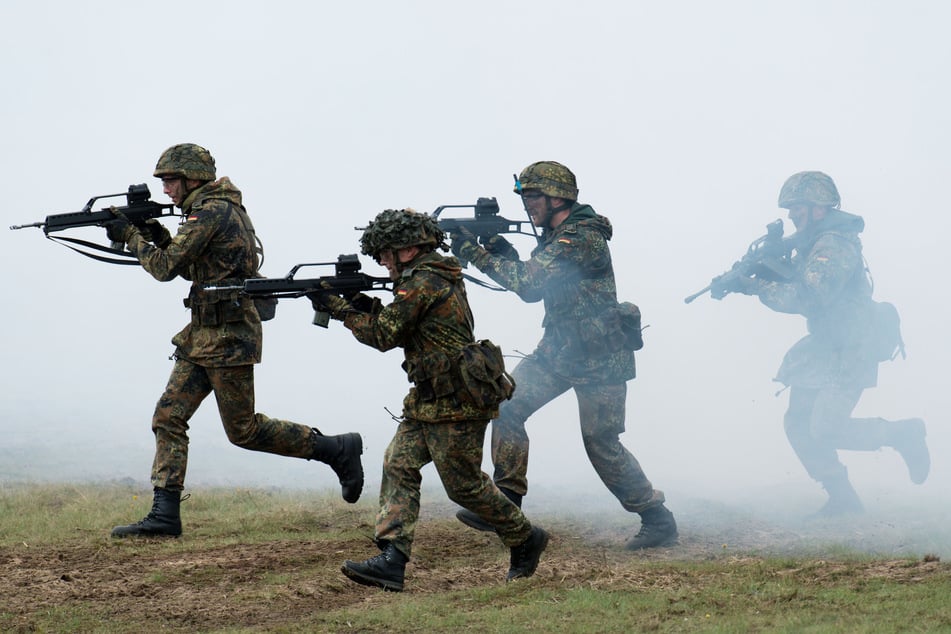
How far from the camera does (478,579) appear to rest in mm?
6559

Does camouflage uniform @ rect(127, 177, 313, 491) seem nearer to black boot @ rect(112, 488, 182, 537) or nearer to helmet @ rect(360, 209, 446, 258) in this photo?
black boot @ rect(112, 488, 182, 537)

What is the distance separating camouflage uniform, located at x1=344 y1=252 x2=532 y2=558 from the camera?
578 cm

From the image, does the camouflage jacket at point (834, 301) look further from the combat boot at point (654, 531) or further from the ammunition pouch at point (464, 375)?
the ammunition pouch at point (464, 375)

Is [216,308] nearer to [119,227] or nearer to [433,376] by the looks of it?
[119,227]

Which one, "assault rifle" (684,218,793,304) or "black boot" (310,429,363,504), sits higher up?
"assault rifle" (684,218,793,304)

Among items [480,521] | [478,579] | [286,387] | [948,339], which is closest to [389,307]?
[478,579]

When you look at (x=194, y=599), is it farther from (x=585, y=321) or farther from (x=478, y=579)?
(x=585, y=321)

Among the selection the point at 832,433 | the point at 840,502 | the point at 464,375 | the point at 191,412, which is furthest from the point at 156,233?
the point at 840,502

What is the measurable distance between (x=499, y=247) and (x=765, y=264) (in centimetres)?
297

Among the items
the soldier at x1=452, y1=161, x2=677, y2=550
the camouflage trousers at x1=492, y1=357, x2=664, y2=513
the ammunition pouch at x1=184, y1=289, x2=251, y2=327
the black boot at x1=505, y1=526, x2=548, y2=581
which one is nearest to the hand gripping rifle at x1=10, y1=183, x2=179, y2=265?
the ammunition pouch at x1=184, y1=289, x2=251, y2=327

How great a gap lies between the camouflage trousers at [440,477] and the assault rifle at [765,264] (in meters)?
4.08

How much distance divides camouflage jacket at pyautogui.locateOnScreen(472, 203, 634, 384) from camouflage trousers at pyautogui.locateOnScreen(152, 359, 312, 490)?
1.83 meters

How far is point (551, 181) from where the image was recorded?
25.2ft

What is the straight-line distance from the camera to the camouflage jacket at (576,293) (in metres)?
7.50
